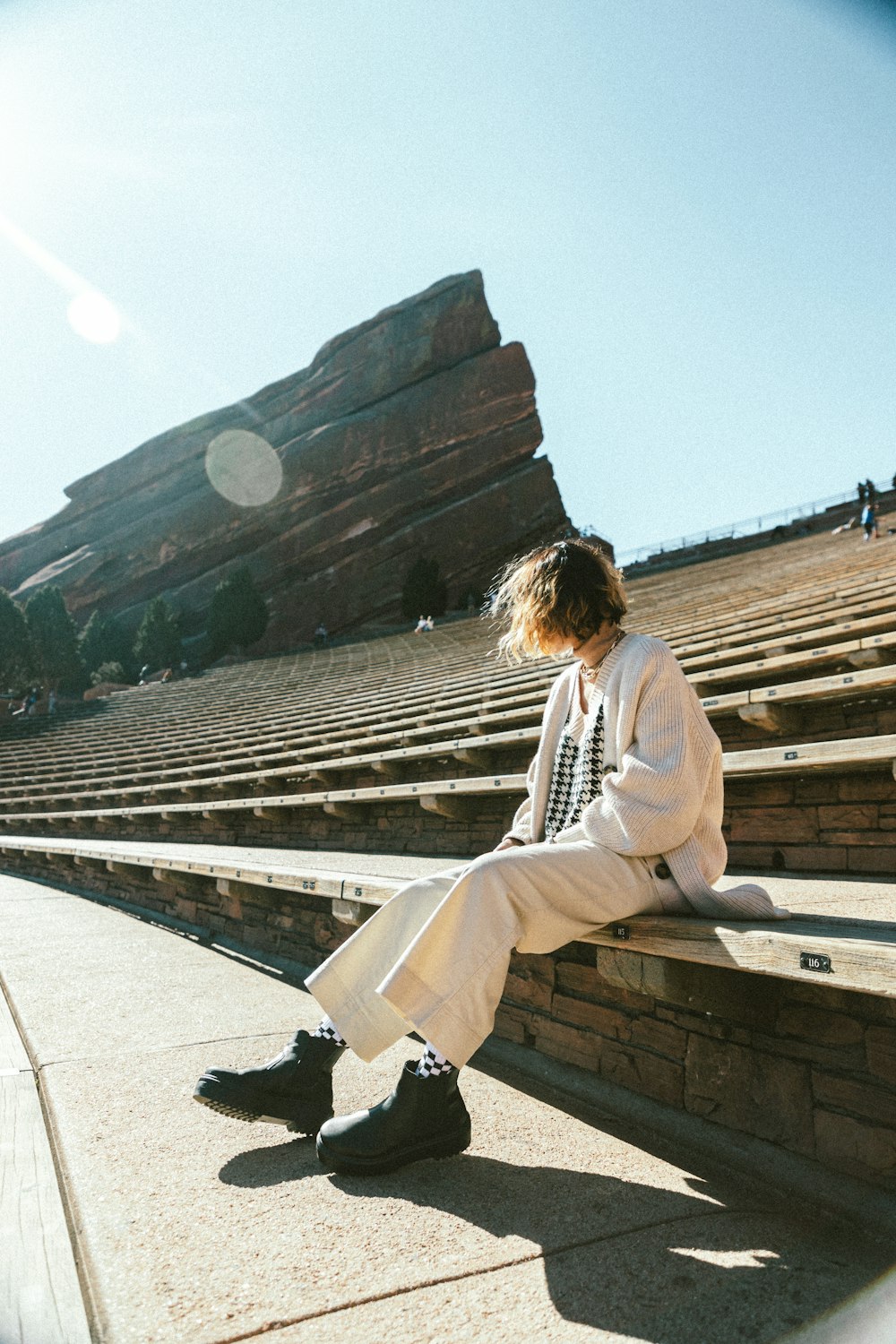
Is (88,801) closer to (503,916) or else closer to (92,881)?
(92,881)

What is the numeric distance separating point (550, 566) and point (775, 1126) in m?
1.47

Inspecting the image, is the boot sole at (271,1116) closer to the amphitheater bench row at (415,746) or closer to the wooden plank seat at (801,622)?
the amphitheater bench row at (415,746)

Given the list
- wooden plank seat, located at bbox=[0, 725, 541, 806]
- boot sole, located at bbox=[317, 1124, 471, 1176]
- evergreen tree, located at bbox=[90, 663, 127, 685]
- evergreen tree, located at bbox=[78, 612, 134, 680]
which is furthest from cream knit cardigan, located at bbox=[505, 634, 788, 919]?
evergreen tree, located at bbox=[78, 612, 134, 680]

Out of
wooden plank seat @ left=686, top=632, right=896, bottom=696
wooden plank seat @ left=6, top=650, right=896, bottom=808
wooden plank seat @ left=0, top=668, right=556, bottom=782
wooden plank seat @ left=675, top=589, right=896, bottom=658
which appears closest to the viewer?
wooden plank seat @ left=6, top=650, right=896, bottom=808

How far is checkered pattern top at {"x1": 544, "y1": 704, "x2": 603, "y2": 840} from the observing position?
209 centimetres

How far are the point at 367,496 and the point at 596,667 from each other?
38343mm

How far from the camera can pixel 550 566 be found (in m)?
2.18

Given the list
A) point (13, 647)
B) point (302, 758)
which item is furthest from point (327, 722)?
point (13, 647)

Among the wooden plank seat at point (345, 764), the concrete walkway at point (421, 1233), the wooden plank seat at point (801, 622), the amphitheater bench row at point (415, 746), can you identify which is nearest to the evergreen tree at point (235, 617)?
the amphitheater bench row at point (415, 746)

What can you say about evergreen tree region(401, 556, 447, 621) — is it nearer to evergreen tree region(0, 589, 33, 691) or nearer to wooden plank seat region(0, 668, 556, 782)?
evergreen tree region(0, 589, 33, 691)

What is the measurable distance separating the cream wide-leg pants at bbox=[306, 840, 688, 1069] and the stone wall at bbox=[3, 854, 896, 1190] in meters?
0.28

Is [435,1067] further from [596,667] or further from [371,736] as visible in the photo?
[371,736]

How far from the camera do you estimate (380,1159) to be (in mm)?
1744

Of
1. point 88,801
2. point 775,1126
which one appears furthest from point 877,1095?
point 88,801
